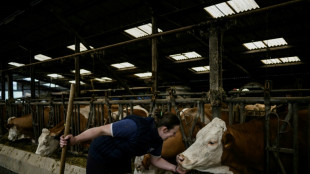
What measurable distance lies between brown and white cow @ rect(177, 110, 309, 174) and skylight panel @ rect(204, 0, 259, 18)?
185 inches

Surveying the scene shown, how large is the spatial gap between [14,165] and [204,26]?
6130mm

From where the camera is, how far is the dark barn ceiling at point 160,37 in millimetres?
6895

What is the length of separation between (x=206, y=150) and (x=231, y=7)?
558cm

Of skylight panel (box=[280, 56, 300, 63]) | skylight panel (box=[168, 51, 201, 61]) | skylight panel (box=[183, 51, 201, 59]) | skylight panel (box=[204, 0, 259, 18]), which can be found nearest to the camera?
skylight panel (box=[204, 0, 259, 18])

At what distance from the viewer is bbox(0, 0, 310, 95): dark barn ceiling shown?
271 inches

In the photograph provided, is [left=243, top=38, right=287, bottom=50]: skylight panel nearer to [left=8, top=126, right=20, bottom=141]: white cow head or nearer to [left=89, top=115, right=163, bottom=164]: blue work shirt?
[left=89, top=115, right=163, bottom=164]: blue work shirt

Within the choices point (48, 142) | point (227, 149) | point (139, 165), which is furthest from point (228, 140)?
point (48, 142)


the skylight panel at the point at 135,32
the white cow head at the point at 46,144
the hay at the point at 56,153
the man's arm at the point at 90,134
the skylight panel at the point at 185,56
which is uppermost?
the skylight panel at the point at 135,32

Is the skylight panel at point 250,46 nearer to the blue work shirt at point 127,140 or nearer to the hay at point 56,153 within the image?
the hay at point 56,153

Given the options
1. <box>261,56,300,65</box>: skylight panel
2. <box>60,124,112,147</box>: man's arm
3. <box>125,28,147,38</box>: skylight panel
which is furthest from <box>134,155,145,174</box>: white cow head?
<box>261,56,300,65</box>: skylight panel

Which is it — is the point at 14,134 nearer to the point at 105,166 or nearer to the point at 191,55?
the point at 105,166

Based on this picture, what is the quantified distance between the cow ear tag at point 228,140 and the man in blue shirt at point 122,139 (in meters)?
0.67

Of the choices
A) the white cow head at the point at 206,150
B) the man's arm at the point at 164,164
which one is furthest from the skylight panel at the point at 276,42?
the man's arm at the point at 164,164

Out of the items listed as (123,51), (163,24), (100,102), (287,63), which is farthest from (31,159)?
(287,63)
